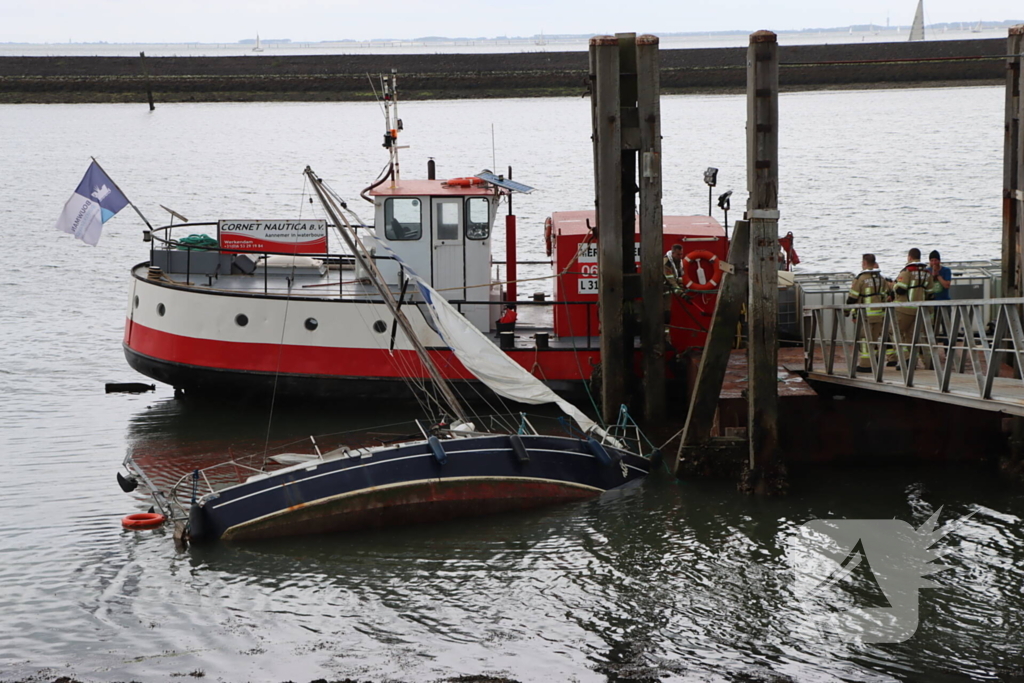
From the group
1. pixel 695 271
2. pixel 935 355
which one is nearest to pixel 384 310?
pixel 695 271

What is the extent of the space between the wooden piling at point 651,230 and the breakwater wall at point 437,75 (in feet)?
287

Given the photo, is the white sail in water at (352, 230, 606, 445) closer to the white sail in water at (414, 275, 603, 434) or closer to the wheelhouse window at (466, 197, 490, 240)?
the white sail in water at (414, 275, 603, 434)

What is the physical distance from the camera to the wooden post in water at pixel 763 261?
13.8m

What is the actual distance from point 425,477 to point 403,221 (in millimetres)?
6452

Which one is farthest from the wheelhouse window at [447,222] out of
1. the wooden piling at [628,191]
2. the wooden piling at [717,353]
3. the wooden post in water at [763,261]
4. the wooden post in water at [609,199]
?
the wooden post in water at [763,261]

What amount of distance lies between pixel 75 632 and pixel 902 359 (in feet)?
33.9

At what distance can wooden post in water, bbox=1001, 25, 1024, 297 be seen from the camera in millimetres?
15219

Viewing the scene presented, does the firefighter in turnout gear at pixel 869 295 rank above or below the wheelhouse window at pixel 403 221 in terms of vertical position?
below

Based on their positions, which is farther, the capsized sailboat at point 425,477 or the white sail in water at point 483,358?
the white sail in water at point 483,358

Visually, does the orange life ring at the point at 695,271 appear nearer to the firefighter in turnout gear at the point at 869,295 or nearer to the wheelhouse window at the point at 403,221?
the firefighter in turnout gear at the point at 869,295

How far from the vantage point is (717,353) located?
14.8 meters

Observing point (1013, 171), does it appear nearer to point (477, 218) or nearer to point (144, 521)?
point (477, 218)

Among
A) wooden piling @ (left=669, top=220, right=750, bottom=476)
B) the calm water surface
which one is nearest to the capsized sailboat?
the calm water surface

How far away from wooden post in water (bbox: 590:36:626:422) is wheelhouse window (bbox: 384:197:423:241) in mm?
4073
